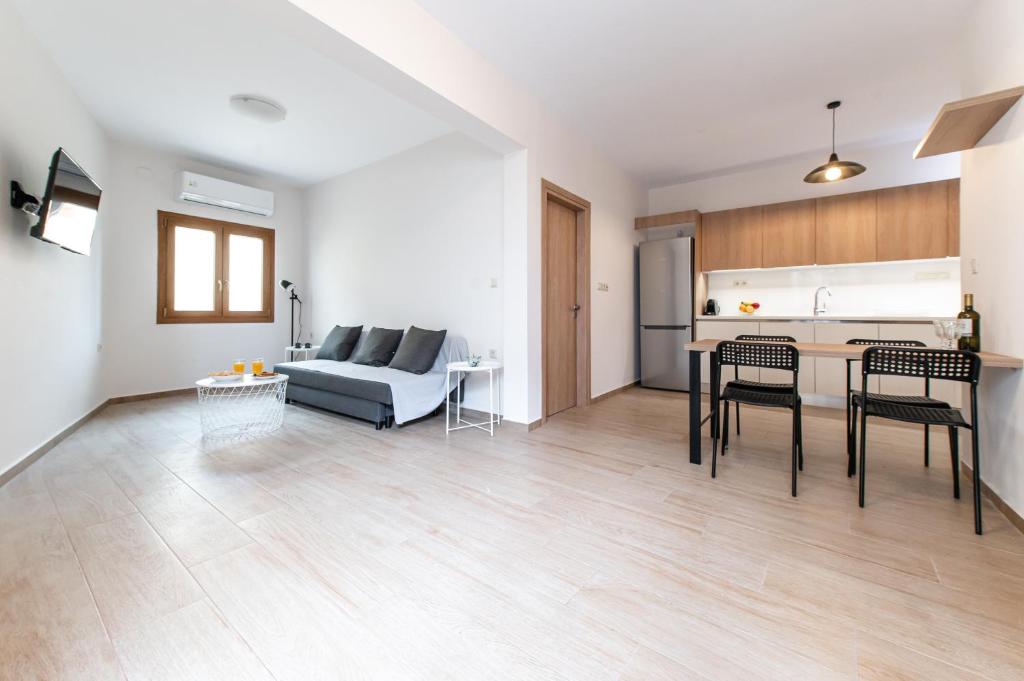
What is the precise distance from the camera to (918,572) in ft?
5.01

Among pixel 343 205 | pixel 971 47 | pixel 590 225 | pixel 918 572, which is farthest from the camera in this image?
pixel 343 205

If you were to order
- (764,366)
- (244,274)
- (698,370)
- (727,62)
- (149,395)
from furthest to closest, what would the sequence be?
(244,274), (149,395), (727,62), (698,370), (764,366)

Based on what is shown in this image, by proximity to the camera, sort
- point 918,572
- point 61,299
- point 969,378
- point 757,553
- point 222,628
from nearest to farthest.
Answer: point 222,628 → point 918,572 → point 757,553 → point 969,378 → point 61,299

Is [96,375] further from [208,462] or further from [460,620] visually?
[460,620]

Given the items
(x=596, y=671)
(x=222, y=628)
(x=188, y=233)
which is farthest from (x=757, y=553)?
(x=188, y=233)

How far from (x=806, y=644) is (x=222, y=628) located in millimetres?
1807

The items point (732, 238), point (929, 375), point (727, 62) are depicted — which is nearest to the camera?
point (929, 375)

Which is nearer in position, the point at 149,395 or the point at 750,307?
the point at 149,395

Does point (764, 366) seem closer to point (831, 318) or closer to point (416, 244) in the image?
point (831, 318)

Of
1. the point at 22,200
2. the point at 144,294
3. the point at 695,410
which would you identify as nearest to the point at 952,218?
the point at 695,410

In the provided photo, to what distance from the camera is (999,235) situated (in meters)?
2.06

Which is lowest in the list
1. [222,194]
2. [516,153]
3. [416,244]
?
[416,244]

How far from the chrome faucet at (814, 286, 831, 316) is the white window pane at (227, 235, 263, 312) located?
758cm

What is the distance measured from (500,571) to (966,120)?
3177mm
